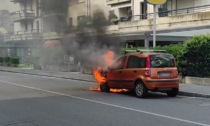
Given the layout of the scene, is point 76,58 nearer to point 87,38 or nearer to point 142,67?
point 87,38

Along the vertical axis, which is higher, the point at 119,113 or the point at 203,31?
the point at 203,31

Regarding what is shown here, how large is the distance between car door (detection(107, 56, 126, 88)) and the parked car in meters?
0.08

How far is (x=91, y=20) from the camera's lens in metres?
16.4

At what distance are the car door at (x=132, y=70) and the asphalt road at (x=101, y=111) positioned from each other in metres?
0.83

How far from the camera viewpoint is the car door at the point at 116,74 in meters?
14.9

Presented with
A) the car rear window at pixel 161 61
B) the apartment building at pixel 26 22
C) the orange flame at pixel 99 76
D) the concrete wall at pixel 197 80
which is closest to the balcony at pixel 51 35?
the apartment building at pixel 26 22

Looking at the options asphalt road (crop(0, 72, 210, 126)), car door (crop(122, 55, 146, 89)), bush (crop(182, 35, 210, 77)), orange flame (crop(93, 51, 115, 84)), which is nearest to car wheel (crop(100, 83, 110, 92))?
orange flame (crop(93, 51, 115, 84))

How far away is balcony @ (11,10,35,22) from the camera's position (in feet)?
41.9

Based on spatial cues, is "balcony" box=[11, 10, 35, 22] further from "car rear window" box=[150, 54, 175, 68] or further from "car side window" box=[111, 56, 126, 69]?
"car rear window" box=[150, 54, 175, 68]

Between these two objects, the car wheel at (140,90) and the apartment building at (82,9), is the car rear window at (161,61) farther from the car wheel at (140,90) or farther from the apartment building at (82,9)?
the apartment building at (82,9)

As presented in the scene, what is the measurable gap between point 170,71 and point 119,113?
14.7 ft

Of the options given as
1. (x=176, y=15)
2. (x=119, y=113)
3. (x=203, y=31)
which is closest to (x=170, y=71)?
(x=119, y=113)

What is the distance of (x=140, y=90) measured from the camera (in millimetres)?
13672

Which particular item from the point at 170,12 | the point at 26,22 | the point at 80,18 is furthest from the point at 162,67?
the point at 170,12
